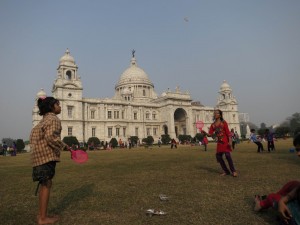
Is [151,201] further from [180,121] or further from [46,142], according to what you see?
[180,121]

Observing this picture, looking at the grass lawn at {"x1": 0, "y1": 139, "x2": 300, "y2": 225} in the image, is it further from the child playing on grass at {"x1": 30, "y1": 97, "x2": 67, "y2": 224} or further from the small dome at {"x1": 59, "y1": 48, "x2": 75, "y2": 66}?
the small dome at {"x1": 59, "y1": 48, "x2": 75, "y2": 66}

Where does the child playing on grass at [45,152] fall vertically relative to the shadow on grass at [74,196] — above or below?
above

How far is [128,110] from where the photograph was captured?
55.6m

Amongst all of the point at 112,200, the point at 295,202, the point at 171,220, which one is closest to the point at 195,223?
the point at 171,220

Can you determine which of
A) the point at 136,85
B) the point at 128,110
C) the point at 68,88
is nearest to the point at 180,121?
the point at 128,110

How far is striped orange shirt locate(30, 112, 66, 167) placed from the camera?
3.92 meters

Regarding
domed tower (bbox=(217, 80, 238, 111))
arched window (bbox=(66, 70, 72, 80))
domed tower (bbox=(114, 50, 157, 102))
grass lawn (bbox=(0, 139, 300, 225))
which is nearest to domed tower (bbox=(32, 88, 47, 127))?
arched window (bbox=(66, 70, 72, 80))

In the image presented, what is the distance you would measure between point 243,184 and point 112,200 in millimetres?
3167

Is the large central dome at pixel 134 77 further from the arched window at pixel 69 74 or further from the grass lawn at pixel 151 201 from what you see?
the grass lawn at pixel 151 201

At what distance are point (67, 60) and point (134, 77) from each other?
2555 centimetres

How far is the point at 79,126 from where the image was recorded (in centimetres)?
4725

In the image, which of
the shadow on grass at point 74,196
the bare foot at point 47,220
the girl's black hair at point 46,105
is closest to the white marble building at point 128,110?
the shadow on grass at point 74,196

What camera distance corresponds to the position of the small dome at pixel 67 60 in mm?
46656

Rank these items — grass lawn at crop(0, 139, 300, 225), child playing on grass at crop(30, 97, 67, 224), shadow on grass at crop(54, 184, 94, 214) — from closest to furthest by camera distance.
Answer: grass lawn at crop(0, 139, 300, 225) → child playing on grass at crop(30, 97, 67, 224) → shadow on grass at crop(54, 184, 94, 214)
